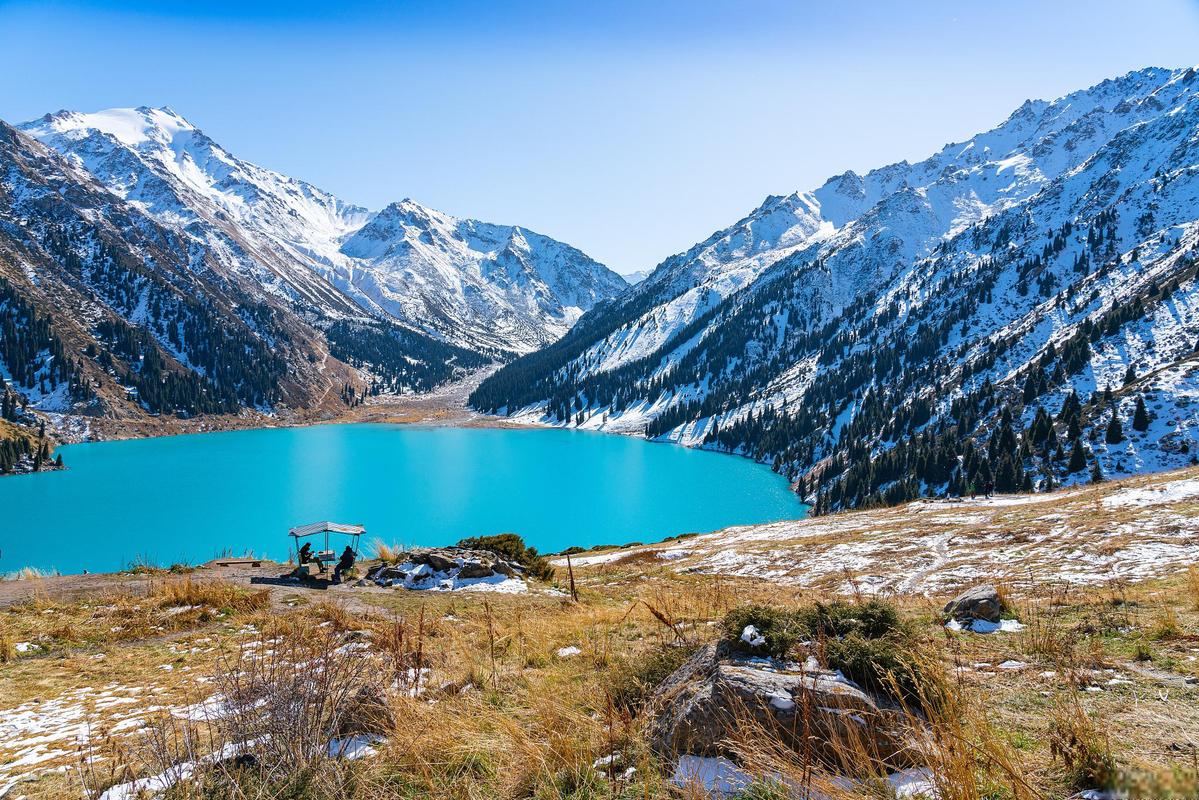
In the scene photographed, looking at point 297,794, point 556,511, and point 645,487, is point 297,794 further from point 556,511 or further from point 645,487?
point 645,487

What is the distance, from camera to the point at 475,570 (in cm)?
2191

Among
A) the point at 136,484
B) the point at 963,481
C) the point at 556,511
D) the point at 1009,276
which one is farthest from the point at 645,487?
the point at 1009,276

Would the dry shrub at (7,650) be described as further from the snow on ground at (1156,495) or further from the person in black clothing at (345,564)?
the snow on ground at (1156,495)

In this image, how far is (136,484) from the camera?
102812 millimetres

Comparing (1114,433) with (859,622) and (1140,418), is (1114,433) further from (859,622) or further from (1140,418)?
(859,622)

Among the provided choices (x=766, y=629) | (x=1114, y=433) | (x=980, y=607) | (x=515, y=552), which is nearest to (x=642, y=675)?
(x=766, y=629)

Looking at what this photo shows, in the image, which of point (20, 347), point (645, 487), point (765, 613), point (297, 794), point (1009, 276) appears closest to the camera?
point (297, 794)

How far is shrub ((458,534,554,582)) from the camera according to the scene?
2492cm

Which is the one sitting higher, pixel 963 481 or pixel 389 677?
pixel 389 677

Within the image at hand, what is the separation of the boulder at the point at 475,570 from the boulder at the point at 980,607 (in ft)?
52.6

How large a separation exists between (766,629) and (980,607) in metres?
6.05

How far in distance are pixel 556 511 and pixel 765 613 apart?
90.8 meters

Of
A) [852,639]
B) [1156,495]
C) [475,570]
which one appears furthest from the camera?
[1156,495]

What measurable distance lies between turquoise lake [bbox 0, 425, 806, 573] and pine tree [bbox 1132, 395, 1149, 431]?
48.1 metres
